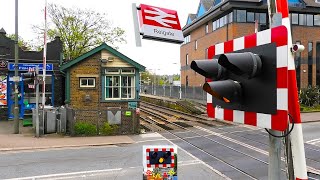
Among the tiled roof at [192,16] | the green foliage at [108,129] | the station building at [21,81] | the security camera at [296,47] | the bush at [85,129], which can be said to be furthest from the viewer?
the tiled roof at [192,16]

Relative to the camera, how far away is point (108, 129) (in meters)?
17.0

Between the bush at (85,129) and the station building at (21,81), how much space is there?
242 inches

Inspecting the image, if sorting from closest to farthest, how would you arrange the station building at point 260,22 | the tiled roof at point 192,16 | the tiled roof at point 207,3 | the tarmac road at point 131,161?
1. the tarmac road at point 131,161
2. the station building at point 260,22
3. the tiled roof at point 207,3
4. the tiled roof at point 192,16

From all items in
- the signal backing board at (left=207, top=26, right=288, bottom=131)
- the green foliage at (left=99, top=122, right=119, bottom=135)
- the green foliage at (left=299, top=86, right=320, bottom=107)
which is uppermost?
the signal backing board at (left=207, top=26, right=288, bottom=131)

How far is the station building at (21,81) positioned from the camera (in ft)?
71.2

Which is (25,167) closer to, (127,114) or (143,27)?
(127,114)

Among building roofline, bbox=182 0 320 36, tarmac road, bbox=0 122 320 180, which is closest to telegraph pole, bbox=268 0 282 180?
tarmac road, bbox=0 122 320 180

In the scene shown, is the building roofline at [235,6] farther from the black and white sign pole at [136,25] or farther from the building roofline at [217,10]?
the black and white sign pole at [136,25]

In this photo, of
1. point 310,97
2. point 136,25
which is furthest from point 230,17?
point 136,25

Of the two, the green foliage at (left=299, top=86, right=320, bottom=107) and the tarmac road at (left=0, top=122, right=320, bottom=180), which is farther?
the green foliage at (left=299, top=86, right=320, bottom=107)

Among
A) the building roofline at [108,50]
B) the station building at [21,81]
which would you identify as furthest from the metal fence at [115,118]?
the station building at [21,81]

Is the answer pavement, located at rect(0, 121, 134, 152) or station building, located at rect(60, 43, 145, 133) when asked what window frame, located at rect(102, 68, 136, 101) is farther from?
pavement, located at rect(0, 121, 134, 152)

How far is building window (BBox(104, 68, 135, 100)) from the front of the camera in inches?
742

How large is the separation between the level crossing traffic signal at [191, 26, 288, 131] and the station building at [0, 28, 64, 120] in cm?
2030
